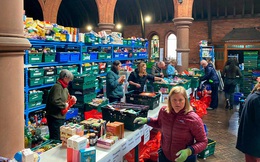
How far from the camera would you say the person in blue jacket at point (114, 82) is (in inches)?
257

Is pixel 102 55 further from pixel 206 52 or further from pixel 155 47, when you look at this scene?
pixel 155 47

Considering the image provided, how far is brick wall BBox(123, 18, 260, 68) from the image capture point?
16375 mm

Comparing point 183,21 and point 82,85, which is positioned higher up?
point 183,21

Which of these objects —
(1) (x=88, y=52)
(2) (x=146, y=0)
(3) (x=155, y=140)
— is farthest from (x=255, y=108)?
(2) (x=146, y=0)

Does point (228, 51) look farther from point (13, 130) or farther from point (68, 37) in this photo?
point (13, 130)

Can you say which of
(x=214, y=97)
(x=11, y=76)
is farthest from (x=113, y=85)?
(x=214, y=97)

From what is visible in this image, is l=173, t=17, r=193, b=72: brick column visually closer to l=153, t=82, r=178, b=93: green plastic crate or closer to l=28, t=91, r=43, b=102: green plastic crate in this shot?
l=153, t=82, r=178, b=93: green plastic crate

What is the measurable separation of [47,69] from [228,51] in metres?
12.4

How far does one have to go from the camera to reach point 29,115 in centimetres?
705

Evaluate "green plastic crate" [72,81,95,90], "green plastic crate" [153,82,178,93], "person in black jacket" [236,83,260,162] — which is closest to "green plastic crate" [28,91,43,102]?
"green plastic crate" [72,81,95,90]

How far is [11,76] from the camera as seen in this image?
7.89 feet

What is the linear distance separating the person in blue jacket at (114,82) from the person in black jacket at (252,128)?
11.3 feet

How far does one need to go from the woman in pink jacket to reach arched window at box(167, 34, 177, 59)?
16477mm

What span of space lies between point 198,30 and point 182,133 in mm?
15649
